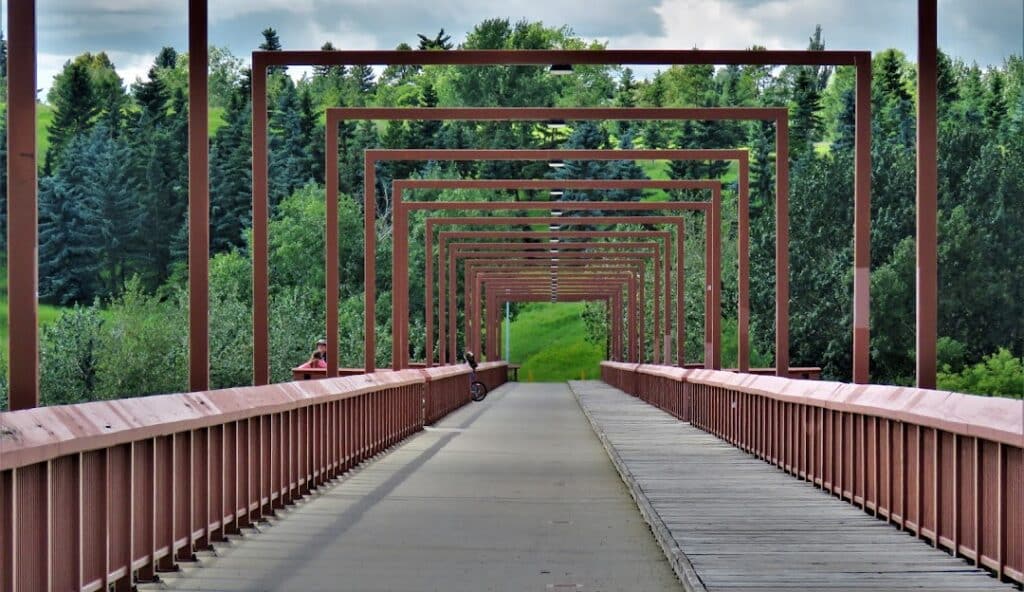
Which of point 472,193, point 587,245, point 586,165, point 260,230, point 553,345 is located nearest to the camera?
point 260,230

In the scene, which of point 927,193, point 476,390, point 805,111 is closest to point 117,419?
point 927,193

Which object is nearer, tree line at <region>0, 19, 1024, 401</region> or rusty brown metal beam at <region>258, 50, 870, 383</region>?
rusty brown metal beam at <region>258, 50, 870, 383</region>

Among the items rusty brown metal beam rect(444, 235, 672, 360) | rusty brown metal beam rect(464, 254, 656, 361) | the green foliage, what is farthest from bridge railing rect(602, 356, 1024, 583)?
the green foliage

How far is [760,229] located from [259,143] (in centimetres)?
7147

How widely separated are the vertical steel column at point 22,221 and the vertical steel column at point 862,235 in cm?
932

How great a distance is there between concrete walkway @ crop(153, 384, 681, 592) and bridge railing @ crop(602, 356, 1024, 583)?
1.61 meters

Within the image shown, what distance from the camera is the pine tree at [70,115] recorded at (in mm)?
116500

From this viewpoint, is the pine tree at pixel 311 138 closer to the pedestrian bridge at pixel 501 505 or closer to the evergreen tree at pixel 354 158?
the evergreen tree at pixel 354 158

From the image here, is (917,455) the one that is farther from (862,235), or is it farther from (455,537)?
(862,235)

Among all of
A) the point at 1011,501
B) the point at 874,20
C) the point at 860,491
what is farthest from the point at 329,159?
the point at 874,20

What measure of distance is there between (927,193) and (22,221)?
309 inches

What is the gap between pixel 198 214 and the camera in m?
14.8

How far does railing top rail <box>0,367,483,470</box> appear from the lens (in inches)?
309

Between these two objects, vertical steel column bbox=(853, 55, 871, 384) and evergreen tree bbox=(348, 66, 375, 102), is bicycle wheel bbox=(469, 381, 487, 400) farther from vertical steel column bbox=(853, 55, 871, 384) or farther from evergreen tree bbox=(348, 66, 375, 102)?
evergreen tree bbox=(348, 66, 375, 102)
